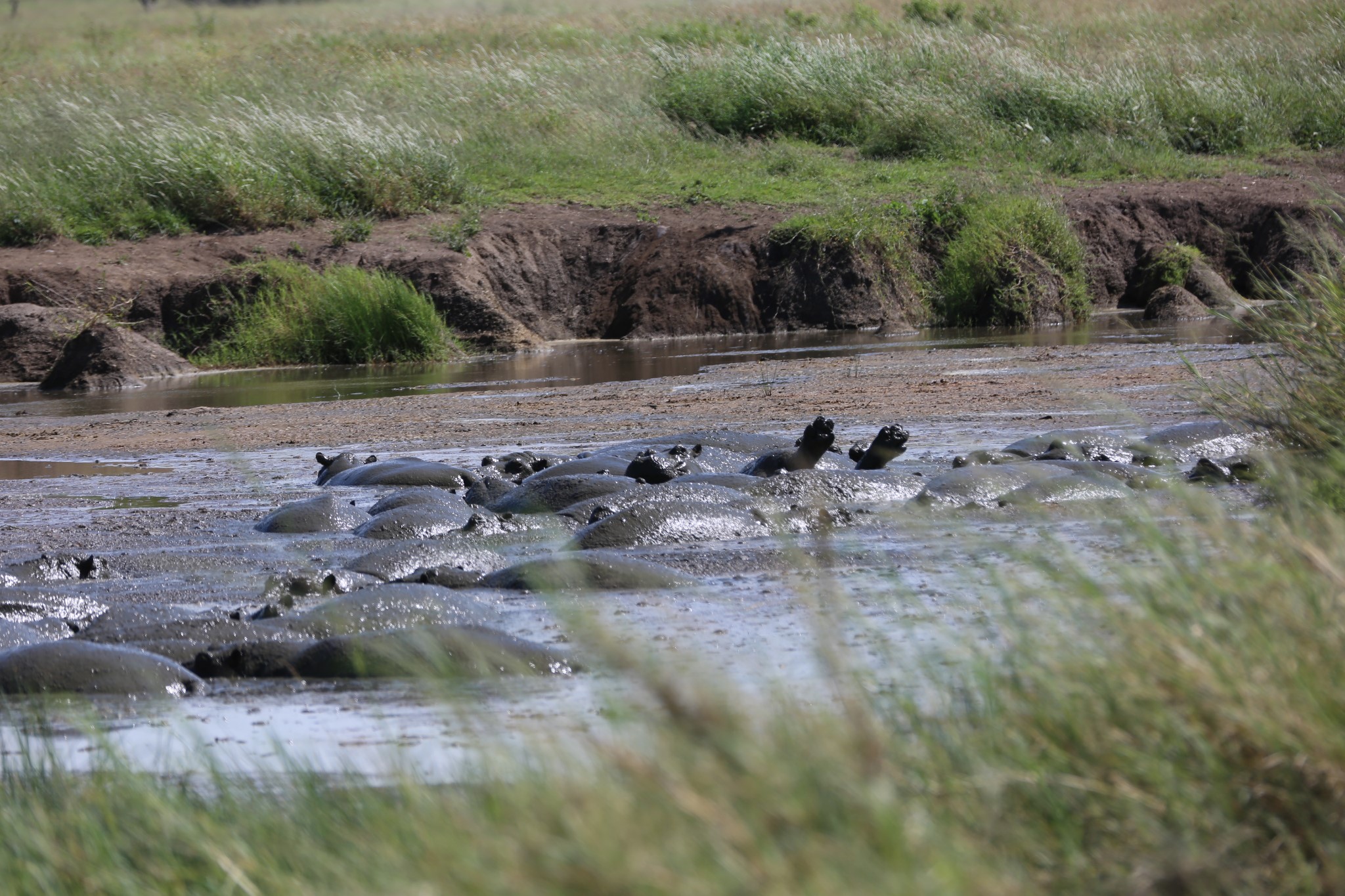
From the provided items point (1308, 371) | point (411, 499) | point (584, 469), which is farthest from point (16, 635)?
point (1308, 371)

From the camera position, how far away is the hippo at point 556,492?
8.60 meters

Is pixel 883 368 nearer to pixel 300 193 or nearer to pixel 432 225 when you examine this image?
pixel 432 225

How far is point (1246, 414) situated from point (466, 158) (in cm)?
1952

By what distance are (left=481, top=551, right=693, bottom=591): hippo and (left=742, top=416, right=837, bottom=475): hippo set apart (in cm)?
201

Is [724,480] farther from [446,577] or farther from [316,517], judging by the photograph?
[316,517]

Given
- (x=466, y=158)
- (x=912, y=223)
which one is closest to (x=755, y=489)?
(x=912, y=223)

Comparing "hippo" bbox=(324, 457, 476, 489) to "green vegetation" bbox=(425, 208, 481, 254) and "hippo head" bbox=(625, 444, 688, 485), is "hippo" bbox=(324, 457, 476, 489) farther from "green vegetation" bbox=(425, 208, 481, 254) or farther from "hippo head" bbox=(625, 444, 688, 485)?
"green vegetation" bbox=(425, 208, 481, 254)

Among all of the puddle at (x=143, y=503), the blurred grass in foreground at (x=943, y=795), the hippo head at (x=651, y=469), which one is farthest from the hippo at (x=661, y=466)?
the blurred grass in foreground at (x=943, y=795)

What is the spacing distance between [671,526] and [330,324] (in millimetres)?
13216

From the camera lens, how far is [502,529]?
8008mm

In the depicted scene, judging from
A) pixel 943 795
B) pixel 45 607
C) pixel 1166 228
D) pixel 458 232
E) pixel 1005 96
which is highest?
pixel 1005 96

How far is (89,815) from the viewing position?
336 centimetres

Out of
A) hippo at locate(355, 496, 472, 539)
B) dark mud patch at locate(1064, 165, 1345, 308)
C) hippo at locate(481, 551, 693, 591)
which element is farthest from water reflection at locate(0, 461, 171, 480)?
dark mud patch at locate(1064, 165, 1345, 308)

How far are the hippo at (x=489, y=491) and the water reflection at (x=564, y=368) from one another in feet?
23.1
